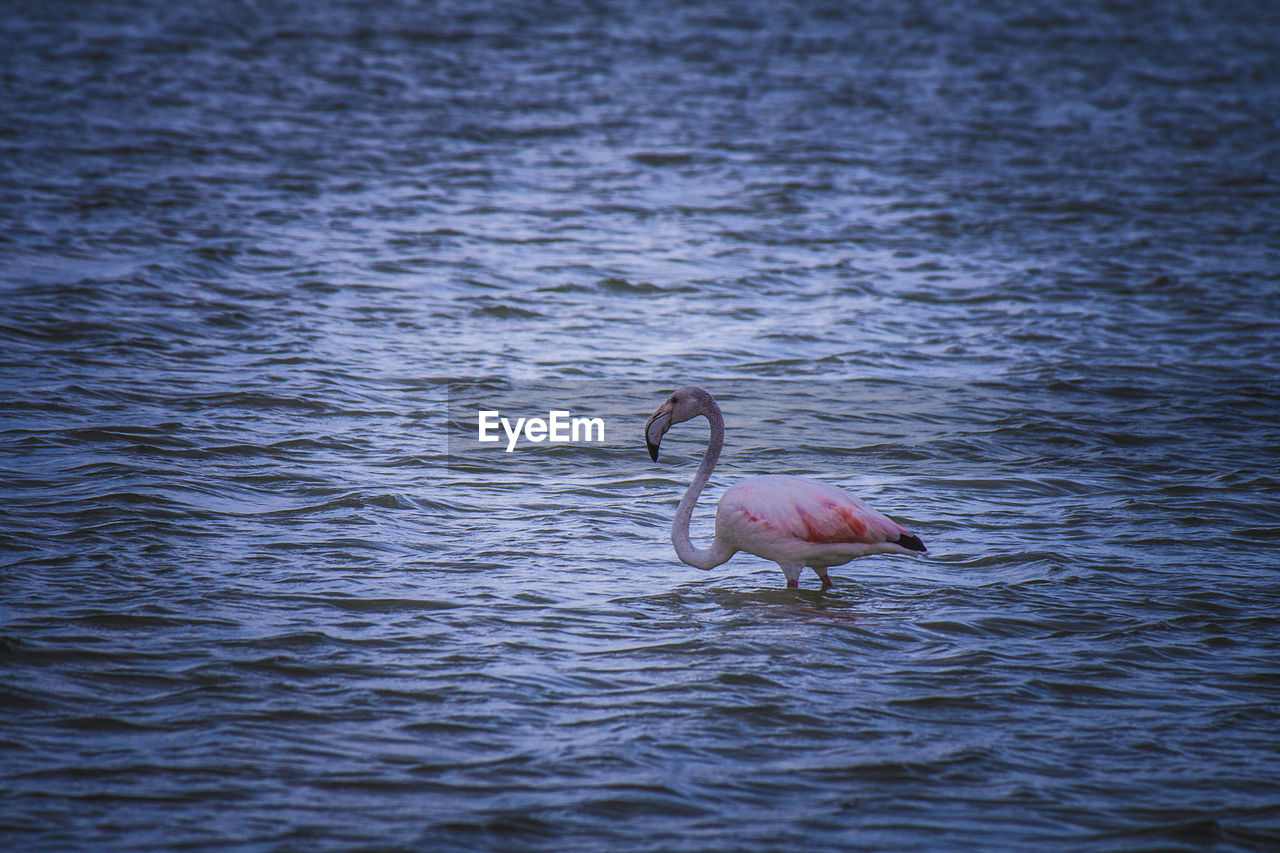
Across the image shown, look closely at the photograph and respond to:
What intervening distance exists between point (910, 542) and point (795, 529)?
64 cm

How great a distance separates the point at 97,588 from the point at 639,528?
11.1 feet

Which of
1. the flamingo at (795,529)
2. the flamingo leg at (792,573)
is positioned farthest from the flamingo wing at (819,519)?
the flamingo leg at (792,573)

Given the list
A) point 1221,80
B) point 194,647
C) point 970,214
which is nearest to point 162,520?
point 194,647

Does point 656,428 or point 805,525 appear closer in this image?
point 805,525

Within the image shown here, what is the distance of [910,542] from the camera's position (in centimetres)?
764

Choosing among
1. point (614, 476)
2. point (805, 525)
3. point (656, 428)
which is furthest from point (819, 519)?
point (614, 476)

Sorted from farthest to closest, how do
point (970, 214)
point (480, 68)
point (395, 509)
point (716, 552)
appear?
1. point (480, 68)
2. point (970, 214)
3. point (395, 509)
4. point (716, 552)

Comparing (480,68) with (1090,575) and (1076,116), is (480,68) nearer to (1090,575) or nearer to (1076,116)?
(1076,116)

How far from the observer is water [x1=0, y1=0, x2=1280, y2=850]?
549 centimetres

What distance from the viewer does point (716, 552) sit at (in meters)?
7.87

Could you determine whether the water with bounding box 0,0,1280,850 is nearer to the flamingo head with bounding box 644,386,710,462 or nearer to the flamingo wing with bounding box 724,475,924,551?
the flamingo wing with bounding box 724,475,924,551

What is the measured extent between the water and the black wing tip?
322mm

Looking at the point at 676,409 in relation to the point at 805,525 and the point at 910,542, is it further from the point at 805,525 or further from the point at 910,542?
the point at 910,542

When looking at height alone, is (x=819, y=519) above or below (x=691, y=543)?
above
